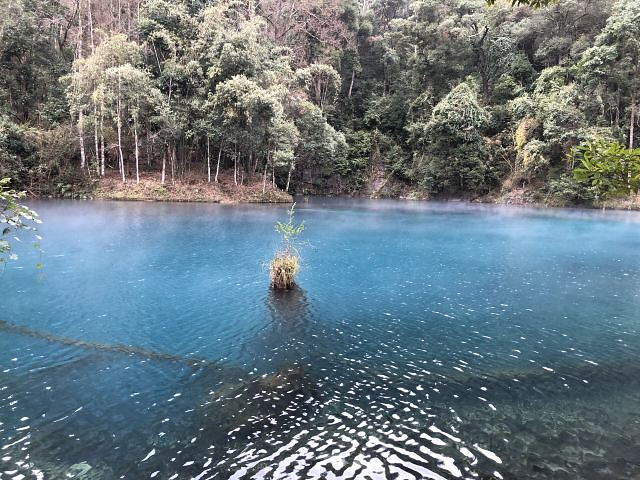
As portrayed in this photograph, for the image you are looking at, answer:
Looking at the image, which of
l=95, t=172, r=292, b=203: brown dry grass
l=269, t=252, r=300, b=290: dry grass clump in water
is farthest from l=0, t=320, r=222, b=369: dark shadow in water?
l=95, t=172, r=292, b=203: brown dry grass

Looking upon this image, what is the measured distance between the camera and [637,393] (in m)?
6.63

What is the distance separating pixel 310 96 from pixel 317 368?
46151mm

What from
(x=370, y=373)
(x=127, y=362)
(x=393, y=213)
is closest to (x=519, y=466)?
(x=370, y=373)

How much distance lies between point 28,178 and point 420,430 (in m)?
38.4

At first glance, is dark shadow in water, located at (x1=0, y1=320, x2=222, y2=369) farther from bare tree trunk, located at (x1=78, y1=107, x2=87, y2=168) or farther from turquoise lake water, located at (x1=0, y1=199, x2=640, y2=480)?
bare tree trunk, located at (x1=78, y1=107, x2=87, y2=168)

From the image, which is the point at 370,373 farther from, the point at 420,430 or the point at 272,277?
the point at 272,277

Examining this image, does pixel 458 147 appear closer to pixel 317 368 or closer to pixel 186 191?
pixel 186 191

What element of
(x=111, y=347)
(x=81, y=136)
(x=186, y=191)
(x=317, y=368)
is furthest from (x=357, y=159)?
(x=317, y=368)

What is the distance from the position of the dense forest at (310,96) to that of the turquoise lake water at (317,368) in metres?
22.2

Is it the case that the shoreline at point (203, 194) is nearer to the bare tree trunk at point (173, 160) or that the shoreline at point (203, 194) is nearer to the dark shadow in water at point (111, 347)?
the bare tree trunk at point (173, 160)

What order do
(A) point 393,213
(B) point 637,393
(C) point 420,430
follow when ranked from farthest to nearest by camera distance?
(A) point 393,213
(B) point 637,393
(C) point 420,430

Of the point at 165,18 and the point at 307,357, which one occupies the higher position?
the point at 165,18

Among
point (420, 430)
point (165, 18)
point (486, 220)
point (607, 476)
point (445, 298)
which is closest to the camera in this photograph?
point (607, 476)

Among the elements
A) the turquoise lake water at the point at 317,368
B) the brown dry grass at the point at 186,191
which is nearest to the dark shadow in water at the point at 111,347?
the turquoise lake water at the point at 317,368
